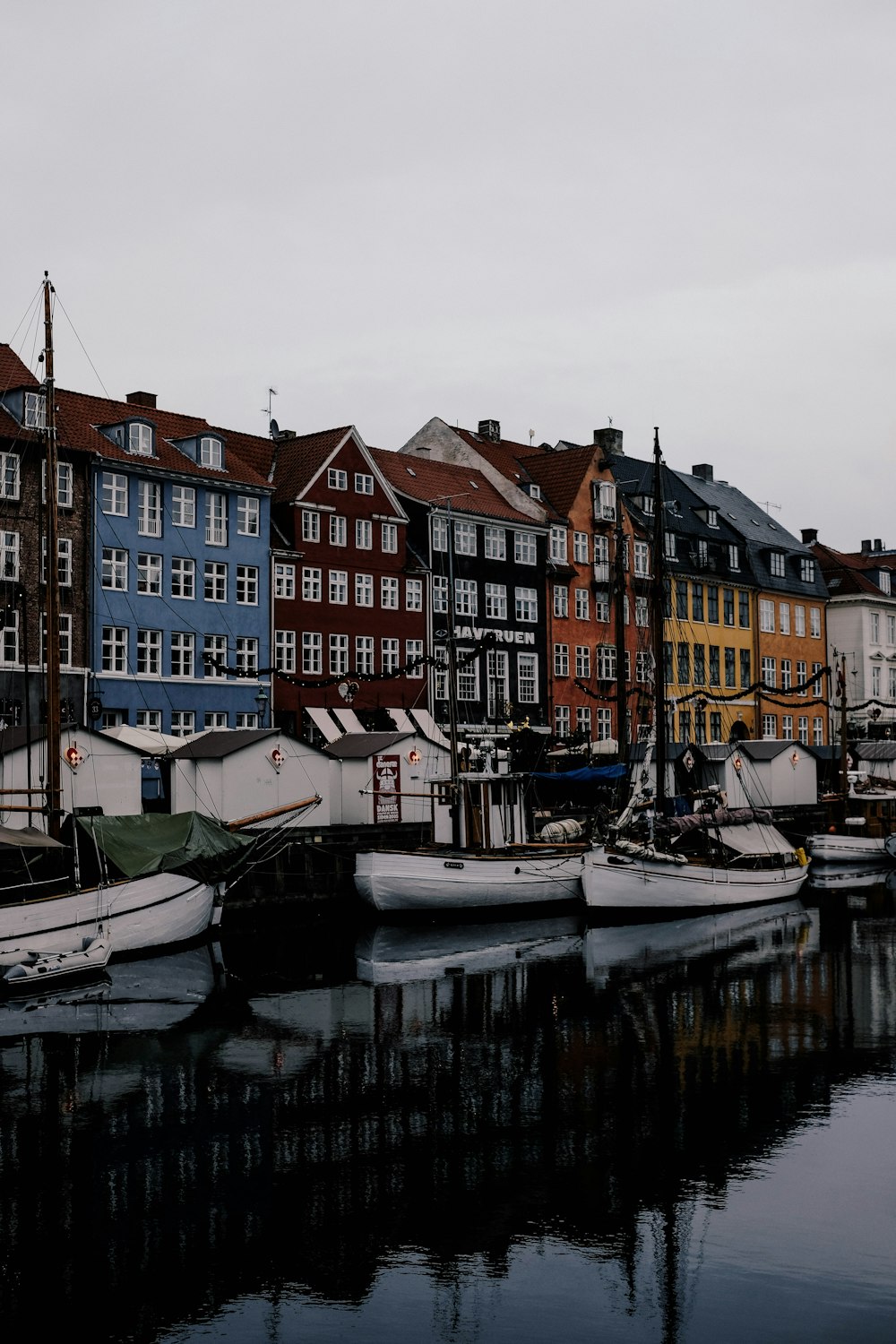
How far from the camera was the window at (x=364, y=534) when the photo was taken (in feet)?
241

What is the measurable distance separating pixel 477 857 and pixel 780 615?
5889 cm

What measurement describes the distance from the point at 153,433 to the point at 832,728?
6047cm

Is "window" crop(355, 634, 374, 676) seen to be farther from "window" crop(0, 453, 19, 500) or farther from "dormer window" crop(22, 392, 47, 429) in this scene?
"dormer window" crop(22, 392, 47, 429)

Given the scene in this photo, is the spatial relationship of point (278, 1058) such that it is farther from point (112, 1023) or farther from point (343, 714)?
point (343, 714)

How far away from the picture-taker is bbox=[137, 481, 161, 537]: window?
64.1m

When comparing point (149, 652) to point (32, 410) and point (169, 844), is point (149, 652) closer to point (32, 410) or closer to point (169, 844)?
point (32, 410)

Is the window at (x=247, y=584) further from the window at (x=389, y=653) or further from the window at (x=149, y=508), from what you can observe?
the window at (x=389, y=653)

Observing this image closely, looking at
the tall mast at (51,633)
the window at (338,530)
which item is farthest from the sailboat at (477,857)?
the window at (338,530)

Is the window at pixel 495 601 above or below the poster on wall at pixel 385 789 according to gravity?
above

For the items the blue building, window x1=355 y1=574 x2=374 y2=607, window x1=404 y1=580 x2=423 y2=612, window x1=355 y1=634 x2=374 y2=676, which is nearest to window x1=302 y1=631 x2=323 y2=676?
window x1=355 y1=634 x2=374 y2=676

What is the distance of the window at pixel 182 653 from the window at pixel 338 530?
10.1m

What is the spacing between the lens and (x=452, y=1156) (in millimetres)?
22359

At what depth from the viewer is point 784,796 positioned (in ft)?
262

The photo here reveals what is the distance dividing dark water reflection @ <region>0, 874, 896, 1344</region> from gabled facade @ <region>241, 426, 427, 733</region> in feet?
102
